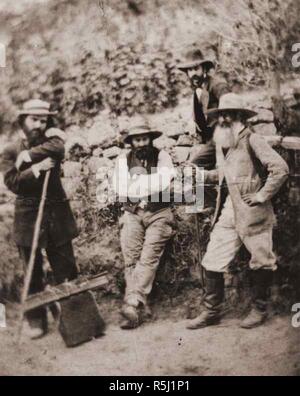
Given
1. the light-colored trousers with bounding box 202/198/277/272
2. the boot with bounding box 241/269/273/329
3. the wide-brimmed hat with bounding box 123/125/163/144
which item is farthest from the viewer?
the boot with bounding box 241/269/273/329

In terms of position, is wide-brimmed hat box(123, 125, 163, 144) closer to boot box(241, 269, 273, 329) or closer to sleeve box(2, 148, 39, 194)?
sleeve box(2, 148, 39, 194)

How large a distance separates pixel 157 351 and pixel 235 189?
115cm

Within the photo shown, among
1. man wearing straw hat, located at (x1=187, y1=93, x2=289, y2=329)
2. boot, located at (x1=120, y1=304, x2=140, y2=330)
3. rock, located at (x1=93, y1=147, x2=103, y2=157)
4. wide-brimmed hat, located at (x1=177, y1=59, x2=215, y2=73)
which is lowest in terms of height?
boot, located at (x1=120, y1=304, x2=140, y2=330)

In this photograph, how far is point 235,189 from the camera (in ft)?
18.2

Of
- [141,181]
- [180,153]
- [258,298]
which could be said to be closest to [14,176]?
[141,181]

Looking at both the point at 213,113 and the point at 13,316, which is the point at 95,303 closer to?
the point at 13,316

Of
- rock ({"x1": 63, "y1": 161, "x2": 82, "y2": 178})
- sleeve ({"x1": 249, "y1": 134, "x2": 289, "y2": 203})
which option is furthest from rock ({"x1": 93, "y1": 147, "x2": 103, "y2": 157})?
sleeve ({"x1": 249, "y1": 134, "x2": 289, "y2": 203})

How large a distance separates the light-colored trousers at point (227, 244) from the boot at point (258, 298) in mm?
74

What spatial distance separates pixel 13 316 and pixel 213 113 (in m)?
1.83

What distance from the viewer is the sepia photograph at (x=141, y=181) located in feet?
17.9

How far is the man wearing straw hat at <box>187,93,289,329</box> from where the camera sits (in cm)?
554

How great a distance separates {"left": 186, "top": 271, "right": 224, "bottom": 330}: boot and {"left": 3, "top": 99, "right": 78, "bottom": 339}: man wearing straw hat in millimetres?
838

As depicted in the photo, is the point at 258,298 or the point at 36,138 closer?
the point at 36,138

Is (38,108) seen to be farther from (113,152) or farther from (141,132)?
(141,132)
